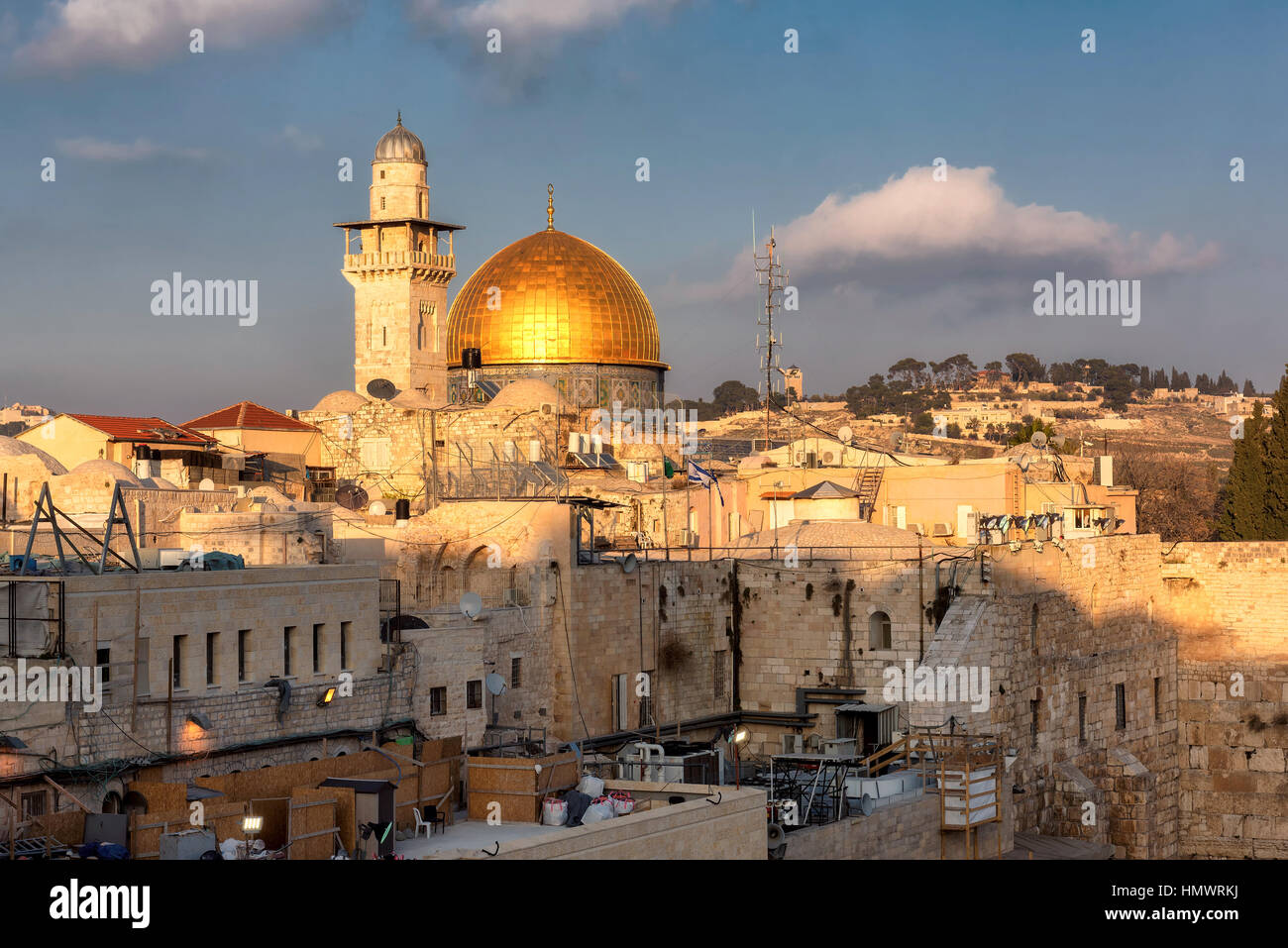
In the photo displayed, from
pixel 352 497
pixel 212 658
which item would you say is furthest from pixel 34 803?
pixel 352 497

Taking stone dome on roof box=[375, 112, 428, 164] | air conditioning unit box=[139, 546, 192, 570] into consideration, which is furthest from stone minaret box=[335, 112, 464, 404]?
air conditioning unit box=[139, 546, 192, 570]

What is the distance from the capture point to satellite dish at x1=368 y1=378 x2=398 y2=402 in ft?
140

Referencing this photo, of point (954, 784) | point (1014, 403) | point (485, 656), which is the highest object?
point (1014, 403)

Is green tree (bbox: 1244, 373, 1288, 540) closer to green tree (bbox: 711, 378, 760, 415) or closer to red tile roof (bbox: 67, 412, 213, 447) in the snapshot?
red tile roof (bbox: 67, 412, 213, 447)

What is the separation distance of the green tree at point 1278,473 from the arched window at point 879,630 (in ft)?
58.5

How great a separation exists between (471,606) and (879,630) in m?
7.63

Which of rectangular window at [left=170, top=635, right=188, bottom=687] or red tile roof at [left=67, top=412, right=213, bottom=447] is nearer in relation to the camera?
rectangular window at [left=170, top=635, right=188, bottom=687]

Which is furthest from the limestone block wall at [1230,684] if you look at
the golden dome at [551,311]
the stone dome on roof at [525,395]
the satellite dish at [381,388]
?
the satellite dish at [381,388]

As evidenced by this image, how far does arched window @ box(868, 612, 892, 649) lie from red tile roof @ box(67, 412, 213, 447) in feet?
53.6

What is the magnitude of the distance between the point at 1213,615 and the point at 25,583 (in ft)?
79.0

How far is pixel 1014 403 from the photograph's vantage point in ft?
409
